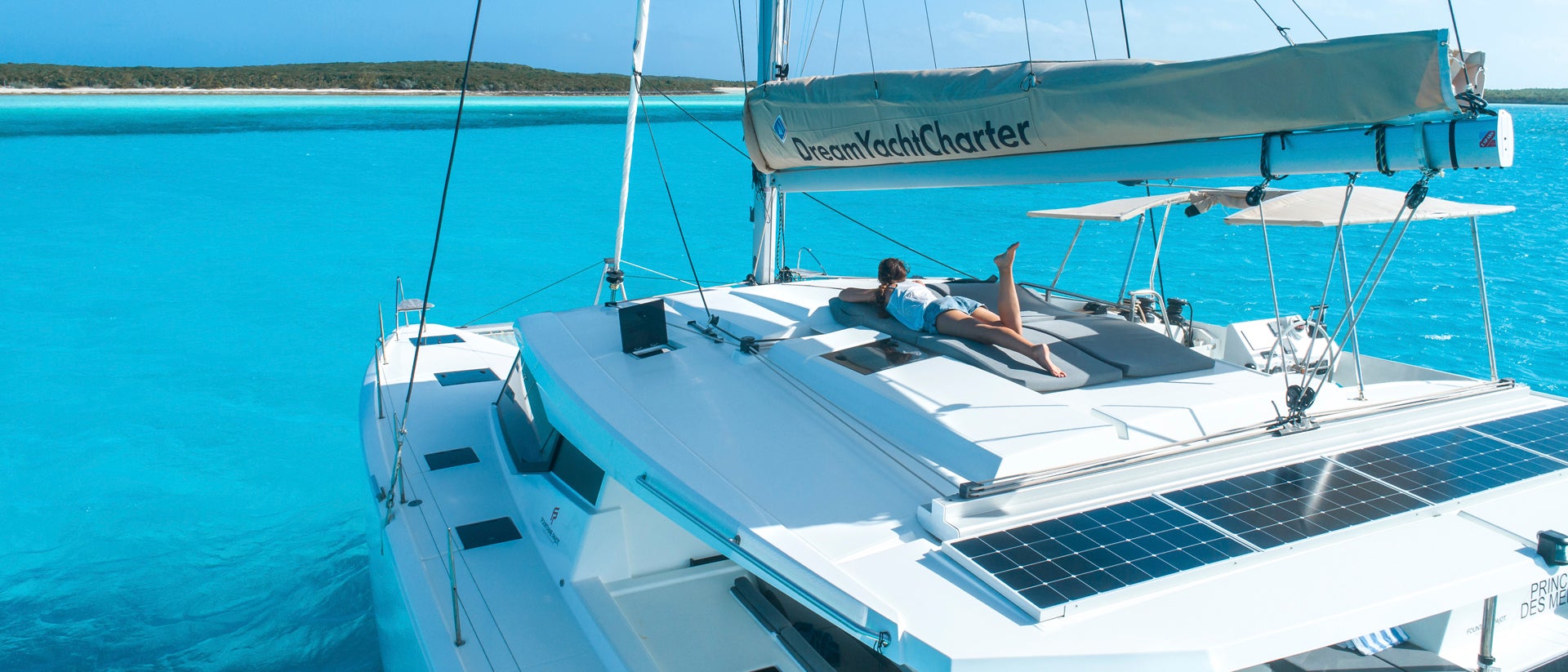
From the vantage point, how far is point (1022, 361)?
4.05 metres

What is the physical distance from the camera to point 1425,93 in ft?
8.94

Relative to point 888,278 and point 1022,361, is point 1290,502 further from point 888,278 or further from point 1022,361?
point 888,278

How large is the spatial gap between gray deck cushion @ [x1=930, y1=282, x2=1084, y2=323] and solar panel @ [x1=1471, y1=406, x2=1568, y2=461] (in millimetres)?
1825

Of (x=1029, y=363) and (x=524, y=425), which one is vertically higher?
(x=1029, y=363)

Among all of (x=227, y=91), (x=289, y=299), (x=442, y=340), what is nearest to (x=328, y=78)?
(x=227, y=91)

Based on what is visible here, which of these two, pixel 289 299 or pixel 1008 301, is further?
pixel 289 299

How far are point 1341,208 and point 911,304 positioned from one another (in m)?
→ 2.88

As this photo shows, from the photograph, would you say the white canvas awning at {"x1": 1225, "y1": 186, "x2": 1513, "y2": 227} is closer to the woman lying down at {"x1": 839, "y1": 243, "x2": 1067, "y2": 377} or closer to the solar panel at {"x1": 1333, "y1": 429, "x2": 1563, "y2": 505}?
the solar panel at {"x1": 1333, "y1": 429, "x2": 1563, "y2": 505}

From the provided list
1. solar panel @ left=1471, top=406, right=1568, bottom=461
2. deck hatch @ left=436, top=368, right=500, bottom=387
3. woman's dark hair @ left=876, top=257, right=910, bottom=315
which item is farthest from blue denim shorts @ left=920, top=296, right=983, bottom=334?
deck hatch @ left=436, top=368, right=500, bottom=387

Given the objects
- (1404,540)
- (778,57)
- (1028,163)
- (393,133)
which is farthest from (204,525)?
(393,133)

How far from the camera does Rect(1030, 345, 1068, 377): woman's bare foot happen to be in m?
3.92

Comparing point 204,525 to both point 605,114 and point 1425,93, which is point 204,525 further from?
point 605,114

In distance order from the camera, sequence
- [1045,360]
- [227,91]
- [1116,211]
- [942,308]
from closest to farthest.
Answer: [1045,360] → [942,308] → [1116,211] → [227,91]

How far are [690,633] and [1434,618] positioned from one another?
2803 mm
